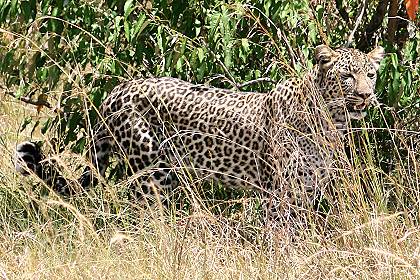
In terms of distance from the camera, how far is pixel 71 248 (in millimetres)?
5125

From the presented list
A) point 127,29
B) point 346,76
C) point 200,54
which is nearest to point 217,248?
point 200,54

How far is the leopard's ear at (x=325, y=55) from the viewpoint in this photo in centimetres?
567

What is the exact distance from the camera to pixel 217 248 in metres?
4.73

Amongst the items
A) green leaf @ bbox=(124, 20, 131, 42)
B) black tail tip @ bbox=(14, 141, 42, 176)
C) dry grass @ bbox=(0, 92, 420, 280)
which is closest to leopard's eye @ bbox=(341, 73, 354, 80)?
dry grass @ bbox=(0, 92, 420, 280)

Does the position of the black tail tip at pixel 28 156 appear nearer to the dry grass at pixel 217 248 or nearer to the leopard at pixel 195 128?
the leopard at pixel 195 128

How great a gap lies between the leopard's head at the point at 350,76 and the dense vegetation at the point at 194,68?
0.12 m

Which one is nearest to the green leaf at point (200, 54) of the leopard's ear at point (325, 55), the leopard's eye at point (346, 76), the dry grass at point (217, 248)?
the leopard's ear at point (325, 55)

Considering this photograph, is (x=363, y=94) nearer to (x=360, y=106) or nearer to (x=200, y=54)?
(x=360, y=106)

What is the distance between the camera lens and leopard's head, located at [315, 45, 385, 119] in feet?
18.4

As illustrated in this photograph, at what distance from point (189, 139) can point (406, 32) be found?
1.61 meters

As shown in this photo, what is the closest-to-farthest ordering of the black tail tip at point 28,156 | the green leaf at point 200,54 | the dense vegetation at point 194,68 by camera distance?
the dense vegetation at point 194,68, the green leaf at point 200,54, the black tail tip at point 28,156

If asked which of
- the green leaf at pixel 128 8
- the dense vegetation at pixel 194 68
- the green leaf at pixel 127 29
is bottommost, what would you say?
the dense vegetation at pixel 194 68

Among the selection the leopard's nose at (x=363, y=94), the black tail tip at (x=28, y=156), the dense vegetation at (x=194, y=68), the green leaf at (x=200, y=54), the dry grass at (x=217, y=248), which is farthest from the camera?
the black tail tip at (x=28, y=156)

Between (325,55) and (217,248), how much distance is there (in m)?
1.47
